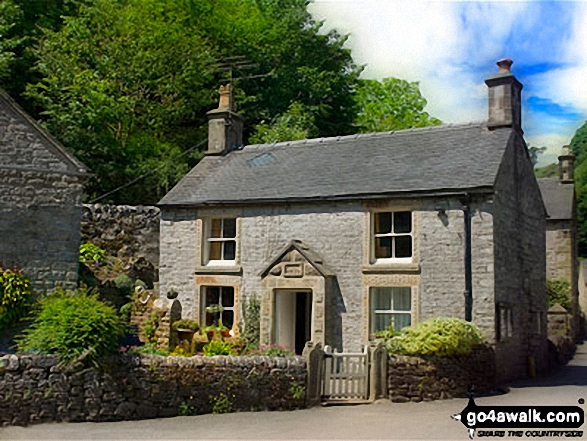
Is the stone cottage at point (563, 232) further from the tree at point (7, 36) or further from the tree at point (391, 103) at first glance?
the tree at point (7, 36)

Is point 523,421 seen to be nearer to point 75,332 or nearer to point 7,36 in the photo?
point 75,332

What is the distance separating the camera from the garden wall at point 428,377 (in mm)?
15094

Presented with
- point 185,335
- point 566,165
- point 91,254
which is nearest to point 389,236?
point 185,335

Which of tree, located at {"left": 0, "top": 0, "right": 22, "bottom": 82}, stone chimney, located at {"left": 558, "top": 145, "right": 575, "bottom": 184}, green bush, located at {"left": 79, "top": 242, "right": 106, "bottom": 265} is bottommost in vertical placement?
green bush, located at {"left": 79, "top": 242, "right": 106, "bottom": 265}

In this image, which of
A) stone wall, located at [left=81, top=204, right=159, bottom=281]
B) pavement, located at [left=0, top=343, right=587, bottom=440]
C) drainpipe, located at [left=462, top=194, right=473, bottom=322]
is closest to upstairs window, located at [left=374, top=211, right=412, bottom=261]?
drainpipe, located at [left=462, top=194, right=473, bottom=322]

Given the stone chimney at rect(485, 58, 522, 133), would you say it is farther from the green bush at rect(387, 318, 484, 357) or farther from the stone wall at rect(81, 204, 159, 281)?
the stone wall at rect(81, 204, 159, 281)

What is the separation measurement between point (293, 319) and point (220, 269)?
278 cm

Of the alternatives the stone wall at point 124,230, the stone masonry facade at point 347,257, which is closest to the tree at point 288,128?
the stone wall at point 124,230

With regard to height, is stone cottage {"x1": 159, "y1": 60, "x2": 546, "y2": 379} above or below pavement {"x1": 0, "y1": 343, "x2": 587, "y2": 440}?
above

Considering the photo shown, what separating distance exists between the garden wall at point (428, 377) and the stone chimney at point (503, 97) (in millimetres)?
7681

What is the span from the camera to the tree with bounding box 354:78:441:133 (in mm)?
50031

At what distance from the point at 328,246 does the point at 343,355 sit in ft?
19.4

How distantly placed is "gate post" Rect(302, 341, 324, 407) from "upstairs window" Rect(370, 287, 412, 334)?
517 cm

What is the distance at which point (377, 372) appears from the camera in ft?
49.1
